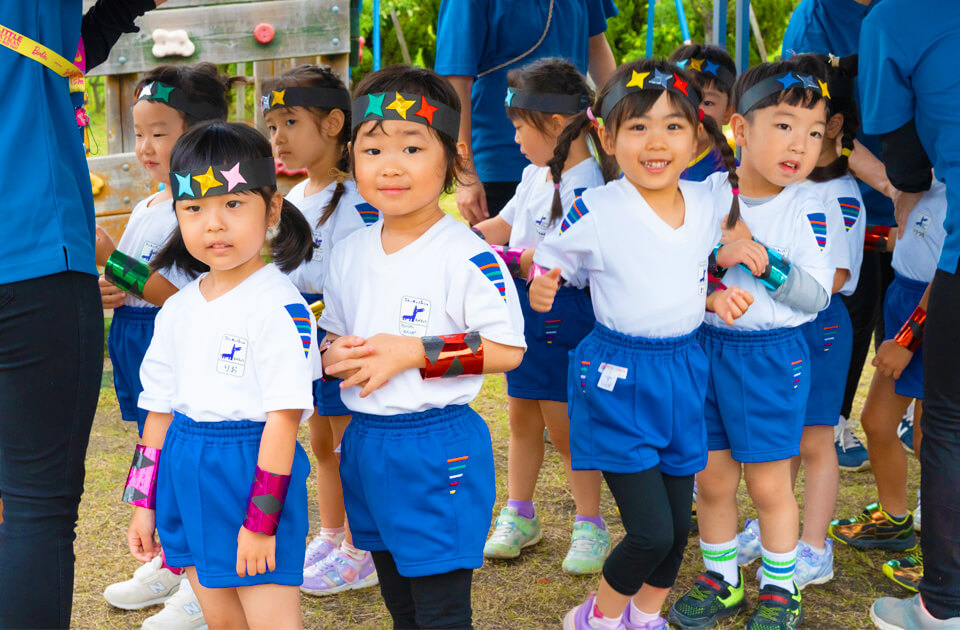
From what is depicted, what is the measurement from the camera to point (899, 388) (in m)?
3.24

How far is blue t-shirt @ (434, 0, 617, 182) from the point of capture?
364cm

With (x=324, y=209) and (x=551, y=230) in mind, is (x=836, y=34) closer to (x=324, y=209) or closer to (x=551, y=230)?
(x=551, y=230)

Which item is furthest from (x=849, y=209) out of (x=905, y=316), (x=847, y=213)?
(x=905, y=316)

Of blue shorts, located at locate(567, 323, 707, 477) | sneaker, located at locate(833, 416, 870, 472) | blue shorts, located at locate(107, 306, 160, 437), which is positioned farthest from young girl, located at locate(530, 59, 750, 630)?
sneaker, located at locate(833, 416, 870, 472)

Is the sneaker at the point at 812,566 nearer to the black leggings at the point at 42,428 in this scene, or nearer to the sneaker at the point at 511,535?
the sneaker at the point at 511,535

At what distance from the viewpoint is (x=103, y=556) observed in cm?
339

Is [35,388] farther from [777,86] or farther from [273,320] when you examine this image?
[777,86]

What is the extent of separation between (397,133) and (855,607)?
2.15 metres

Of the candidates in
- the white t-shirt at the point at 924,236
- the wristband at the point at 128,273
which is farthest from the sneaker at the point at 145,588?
the white t-shirt at the point at 924,236

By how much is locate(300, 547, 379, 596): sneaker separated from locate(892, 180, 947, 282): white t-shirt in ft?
6.95

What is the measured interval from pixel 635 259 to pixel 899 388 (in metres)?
1.31

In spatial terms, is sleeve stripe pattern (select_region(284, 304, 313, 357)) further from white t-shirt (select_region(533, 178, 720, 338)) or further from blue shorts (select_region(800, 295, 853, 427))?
blue shorts (select_region(800, 295, 853, 427))

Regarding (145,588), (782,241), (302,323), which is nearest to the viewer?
(302,323)

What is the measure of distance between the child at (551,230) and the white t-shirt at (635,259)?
468 millimetres
